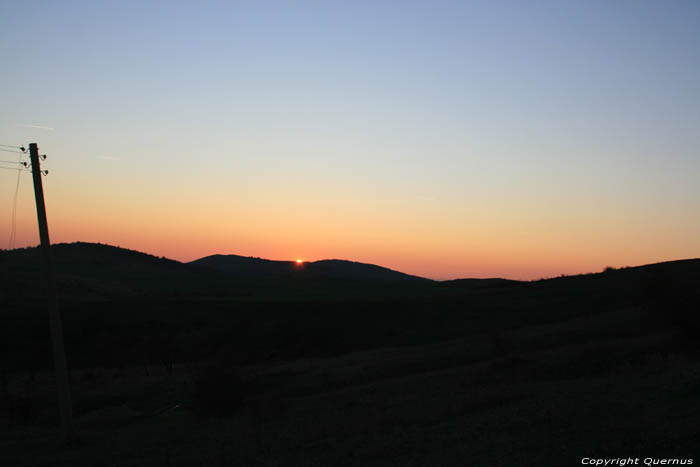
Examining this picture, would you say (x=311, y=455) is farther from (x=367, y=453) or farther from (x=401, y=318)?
(x=401, y=318)

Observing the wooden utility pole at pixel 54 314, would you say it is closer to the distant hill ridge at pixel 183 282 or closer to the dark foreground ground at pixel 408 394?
the dark foreground ground at pixel 408 394

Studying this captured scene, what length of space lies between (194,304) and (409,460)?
5827 centimetres

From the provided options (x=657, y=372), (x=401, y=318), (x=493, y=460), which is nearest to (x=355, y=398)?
(x=657, y=372)

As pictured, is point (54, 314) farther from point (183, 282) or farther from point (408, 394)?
point (183, 282)

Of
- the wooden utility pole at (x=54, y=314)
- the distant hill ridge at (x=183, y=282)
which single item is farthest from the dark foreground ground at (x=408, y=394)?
the distant hill ridge at (x=183, y=282)

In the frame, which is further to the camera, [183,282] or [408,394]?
[183,282]

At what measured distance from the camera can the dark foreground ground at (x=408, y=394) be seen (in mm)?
12938

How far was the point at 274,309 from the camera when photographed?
63375 mm

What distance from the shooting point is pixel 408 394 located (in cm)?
2200

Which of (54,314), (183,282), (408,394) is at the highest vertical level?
(183,282)

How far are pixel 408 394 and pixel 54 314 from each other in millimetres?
12440

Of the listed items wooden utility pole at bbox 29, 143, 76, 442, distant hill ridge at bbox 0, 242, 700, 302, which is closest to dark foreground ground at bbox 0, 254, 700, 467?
wooden utility pole at bbox 29, 143, 76, 442

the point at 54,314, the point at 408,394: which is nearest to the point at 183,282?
the point at 54,314

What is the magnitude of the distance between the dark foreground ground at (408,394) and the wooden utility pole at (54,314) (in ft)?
3.13
